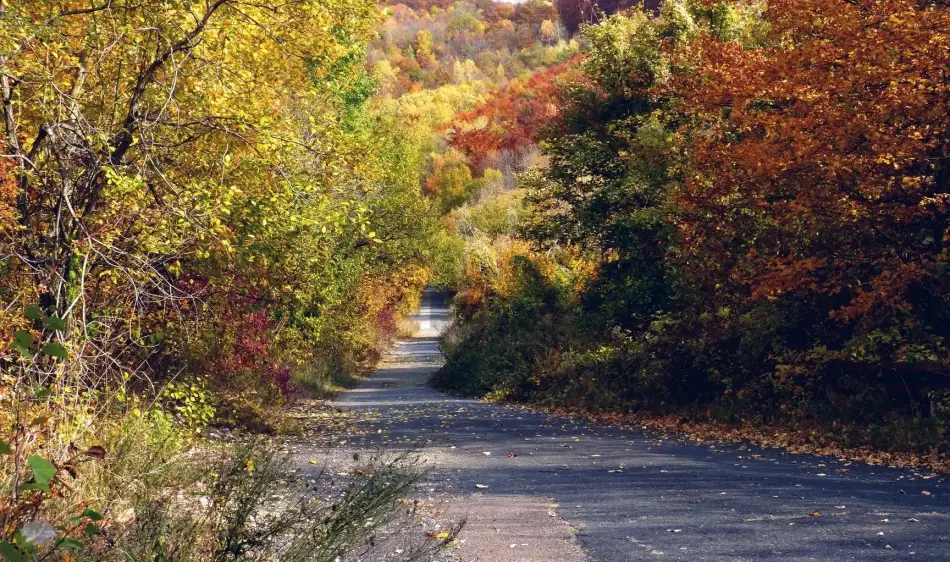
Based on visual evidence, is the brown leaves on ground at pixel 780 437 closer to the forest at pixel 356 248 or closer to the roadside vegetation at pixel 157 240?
the forest at pixel 356 248

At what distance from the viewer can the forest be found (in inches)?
284

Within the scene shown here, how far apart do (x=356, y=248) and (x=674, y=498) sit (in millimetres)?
26496

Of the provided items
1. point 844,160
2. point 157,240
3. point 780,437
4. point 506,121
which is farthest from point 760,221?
point 506,121

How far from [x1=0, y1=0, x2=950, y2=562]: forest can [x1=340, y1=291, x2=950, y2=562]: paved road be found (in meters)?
1.46

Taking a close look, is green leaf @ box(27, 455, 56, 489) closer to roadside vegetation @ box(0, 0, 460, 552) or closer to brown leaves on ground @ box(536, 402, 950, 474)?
roadside vegetation @ box(0, 0, 460, 552)

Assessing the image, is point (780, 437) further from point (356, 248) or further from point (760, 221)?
point (356, 248)

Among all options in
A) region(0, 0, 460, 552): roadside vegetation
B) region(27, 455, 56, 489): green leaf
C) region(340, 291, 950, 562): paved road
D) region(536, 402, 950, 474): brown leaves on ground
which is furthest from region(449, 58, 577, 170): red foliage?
region(27, 455, 56, 489): green leaf

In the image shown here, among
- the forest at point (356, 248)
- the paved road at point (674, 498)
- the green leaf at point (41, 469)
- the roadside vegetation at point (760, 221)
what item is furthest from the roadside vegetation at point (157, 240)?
the roadside vegetation at point (760, 221)

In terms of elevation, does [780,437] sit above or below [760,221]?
below

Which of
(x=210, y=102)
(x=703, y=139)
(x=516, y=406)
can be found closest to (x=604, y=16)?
(x=703, y=139)

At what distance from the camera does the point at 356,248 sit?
36.4 meters

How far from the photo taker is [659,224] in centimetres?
2553

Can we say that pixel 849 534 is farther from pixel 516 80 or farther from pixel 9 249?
pixel 516 80

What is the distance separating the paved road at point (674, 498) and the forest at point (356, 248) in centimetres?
146
